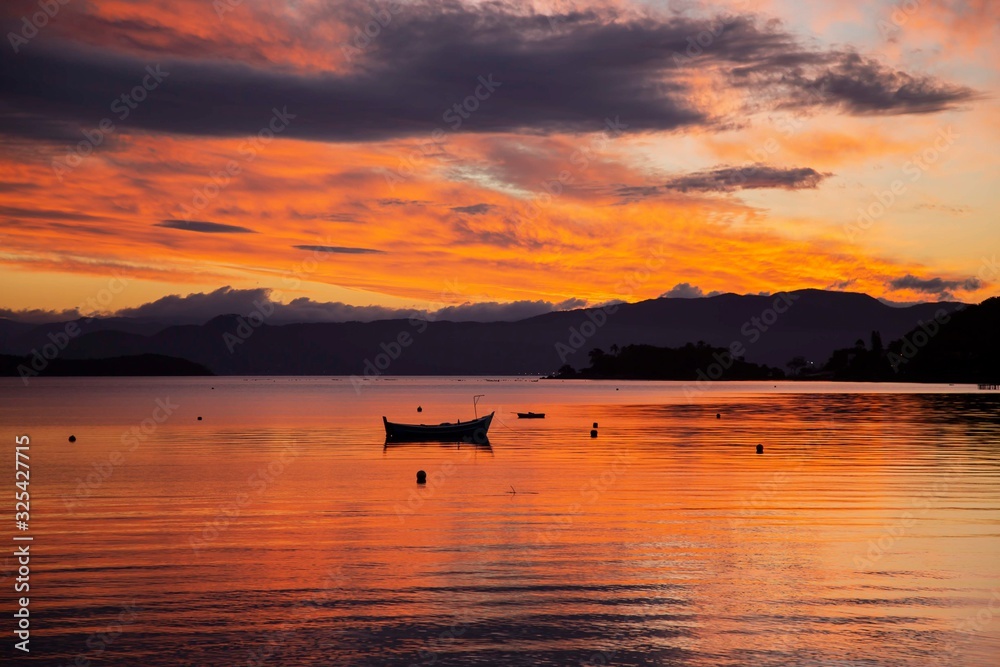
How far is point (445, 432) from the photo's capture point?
78125 millimetres

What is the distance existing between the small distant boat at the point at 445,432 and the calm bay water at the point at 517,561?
16444 millimetres

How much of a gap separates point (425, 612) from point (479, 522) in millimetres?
13281

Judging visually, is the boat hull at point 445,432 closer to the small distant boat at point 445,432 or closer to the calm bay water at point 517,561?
the small distant boat at point 445,432

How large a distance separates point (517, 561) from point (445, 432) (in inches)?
2038

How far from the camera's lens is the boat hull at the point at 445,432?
2995 inches

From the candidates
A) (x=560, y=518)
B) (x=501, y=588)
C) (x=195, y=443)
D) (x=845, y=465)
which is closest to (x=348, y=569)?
(x=501, y=588)

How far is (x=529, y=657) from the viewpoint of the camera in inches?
696

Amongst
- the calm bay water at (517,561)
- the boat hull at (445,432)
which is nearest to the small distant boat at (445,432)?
the boat hull at (445,432)

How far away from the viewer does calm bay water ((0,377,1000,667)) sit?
61.0ft

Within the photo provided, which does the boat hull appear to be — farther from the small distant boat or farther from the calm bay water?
the calm bay water

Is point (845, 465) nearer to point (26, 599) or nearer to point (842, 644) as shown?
point (842, 644)

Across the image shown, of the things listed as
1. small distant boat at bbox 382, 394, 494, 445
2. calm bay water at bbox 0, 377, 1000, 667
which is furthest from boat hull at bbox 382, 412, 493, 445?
calm bay water at bbox 0, 377, 1000, 667

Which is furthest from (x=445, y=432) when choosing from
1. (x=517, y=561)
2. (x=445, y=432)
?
(x=517, y=561)

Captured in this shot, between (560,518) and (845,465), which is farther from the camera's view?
(845,465)
